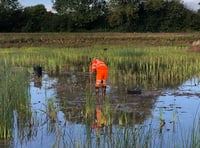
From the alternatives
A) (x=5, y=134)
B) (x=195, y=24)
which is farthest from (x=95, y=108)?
(x=195, y=24)

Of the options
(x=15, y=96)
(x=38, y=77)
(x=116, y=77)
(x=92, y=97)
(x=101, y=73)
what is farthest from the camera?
(x=38, y=77)

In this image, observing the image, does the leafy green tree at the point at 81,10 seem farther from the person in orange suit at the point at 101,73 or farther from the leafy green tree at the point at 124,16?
the person in orange suit at the point at 101,73

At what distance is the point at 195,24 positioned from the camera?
182 feet

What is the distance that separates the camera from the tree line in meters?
53.8

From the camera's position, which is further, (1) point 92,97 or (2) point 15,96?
(1) point 92,97

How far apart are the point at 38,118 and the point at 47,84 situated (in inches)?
226

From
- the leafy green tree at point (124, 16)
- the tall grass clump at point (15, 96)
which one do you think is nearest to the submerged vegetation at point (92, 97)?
the tall grass clump at point (15, 96)

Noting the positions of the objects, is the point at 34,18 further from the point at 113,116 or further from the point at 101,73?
the point at 113,116

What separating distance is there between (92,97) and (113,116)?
0.69 metres

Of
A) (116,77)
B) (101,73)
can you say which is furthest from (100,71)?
(116,77)

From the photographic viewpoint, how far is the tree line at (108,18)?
53750mm

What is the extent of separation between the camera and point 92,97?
9742 millimetres

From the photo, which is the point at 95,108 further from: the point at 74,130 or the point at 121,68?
the point at 121,68

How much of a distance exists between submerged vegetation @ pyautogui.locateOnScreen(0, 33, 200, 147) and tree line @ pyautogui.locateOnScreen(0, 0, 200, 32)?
29.0 metres
